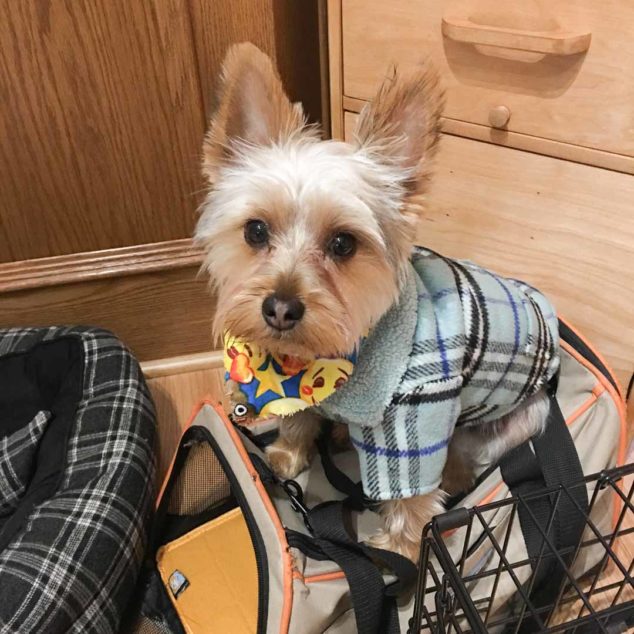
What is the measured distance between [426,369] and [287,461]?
0.42m

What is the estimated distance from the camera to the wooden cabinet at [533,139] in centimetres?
102

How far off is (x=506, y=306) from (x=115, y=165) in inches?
33.7

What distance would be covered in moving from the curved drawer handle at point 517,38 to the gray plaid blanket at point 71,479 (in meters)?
0.89

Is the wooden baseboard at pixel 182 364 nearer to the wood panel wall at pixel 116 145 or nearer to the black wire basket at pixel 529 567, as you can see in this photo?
the wood panel wall at pixel 116 145

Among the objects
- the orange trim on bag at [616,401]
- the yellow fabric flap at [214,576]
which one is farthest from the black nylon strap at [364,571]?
the orange trim on bag at [616,401]

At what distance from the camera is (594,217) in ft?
3.75

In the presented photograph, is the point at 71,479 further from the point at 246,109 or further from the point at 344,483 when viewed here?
the point at 246,109

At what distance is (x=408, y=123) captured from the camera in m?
0.88

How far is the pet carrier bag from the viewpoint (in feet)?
3.14

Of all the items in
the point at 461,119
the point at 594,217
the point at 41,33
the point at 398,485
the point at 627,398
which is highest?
the point at 41,33

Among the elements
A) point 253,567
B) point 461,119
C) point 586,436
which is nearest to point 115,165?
point 461,119

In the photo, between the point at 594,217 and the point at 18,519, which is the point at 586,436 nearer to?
the point at 594,217

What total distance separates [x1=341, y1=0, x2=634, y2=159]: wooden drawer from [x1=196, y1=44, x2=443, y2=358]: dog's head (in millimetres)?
286

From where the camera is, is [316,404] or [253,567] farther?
[253,567]
